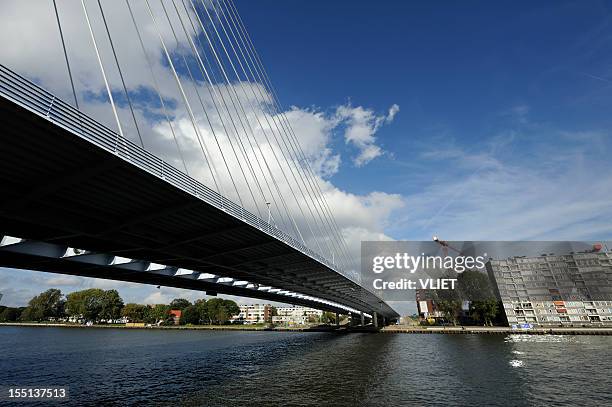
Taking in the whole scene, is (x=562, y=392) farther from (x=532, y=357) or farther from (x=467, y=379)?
(x=532, y=357)

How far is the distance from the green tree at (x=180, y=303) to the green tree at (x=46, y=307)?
49.4 m

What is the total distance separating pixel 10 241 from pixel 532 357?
166ft

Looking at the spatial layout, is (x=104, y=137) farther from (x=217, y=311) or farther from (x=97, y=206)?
(x=217, y=311)

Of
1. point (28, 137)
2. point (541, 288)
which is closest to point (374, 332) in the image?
point (541, 288)

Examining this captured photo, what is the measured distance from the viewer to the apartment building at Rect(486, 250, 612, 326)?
Result: 101062mm

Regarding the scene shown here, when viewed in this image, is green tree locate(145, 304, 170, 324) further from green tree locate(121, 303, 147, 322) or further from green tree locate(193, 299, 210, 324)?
green tree locate(193, 299, 210, 324)

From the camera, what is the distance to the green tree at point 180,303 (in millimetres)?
175812

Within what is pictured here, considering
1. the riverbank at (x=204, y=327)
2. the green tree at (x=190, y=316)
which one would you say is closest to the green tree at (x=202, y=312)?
the green tree at (x=190, y=316)

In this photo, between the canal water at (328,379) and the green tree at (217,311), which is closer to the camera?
the canal water at (328,379)

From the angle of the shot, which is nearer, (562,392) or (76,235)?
(76,235)

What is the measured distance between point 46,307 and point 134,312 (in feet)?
147

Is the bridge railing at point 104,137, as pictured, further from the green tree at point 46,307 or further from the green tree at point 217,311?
the green tree at point 46,307

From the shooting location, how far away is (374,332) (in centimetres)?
10538

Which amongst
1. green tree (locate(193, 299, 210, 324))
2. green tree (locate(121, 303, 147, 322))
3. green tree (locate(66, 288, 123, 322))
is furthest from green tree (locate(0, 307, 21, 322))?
green tree (locate(193, 299, 210, 324))
